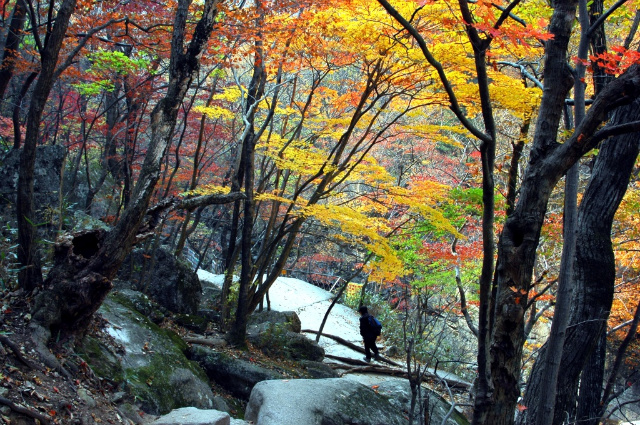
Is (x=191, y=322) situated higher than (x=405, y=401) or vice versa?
(x=191, y=322)

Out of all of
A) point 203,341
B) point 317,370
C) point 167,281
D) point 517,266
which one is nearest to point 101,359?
point 203,341

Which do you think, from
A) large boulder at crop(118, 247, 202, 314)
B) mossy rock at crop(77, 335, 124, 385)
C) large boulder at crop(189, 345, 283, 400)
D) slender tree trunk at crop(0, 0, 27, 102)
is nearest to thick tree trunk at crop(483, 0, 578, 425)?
mossy rock at crop(77, 335, 124, 385)

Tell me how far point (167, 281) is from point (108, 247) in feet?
17.1

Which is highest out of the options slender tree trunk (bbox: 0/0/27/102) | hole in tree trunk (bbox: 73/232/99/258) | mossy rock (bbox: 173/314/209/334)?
slender tree trunk (bbox: 0/0/27/102)

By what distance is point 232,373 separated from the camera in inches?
271

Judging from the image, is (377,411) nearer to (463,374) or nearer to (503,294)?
(503,294)

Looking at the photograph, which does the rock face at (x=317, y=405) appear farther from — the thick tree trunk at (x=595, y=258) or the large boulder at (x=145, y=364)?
the thick tree trunk at (x=595, y=258)

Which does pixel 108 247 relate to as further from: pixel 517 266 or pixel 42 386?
pixel 517 266

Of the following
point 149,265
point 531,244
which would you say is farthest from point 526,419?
point 149,265

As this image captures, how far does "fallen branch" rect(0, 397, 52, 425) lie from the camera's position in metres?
2.98

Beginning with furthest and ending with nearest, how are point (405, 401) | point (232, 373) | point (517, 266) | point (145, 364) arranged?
point (405, 401), point (232, 373), point (145, 364), point (517, 266)

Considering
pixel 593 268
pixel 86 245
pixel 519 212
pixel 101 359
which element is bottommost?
pixel 101 359

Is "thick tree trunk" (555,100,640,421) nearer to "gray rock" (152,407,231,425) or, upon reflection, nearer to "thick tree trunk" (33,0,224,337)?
"gray rock" (152,407,231,425)

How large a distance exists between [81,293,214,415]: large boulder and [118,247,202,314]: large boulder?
274 cm
